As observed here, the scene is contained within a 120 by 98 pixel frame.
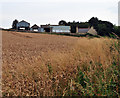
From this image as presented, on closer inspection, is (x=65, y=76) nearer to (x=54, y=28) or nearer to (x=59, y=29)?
(x=54, y=28)

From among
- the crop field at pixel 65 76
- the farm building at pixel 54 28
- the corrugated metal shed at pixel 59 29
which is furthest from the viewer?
the corrugated metal shed at pixel 59 29

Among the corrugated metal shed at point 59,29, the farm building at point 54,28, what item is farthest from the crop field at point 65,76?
the corrugated metal shed at point 59,29

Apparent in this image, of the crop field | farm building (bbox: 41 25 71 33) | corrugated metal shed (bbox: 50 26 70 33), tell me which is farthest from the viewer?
corrugated metal shed (bbox: 50 26 70 33)

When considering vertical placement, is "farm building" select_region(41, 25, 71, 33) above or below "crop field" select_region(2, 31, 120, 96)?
above

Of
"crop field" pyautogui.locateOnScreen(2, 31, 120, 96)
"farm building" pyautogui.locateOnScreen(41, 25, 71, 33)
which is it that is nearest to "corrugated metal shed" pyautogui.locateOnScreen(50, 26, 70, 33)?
"farm building" pyautogui.locateOnScreen(41, 25, 71, 33)

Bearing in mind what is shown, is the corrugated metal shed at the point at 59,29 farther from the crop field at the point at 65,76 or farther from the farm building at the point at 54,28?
the crop field at the point at 65,76

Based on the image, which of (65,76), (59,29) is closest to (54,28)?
(59,29)

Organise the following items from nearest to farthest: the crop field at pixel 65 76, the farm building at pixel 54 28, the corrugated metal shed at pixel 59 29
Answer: the crop field at pixel 65 76 < the farm building at pixel 54 28 < the corrugated metal shed at pixel 59 29

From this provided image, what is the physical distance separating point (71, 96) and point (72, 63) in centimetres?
177

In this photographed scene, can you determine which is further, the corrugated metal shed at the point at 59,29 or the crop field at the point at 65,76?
the corrugated metal shed at the point at 59,29

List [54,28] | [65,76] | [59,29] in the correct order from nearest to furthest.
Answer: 1. [65,76]
2. [54,28]
3. [59,29]

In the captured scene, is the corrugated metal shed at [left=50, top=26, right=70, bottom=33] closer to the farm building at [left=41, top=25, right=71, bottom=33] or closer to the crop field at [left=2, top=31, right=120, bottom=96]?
the farm building at [left=41, top=25, right=71, bottom=33]

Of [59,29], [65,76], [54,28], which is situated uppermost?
[54,28]

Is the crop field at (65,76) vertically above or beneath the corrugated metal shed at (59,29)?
beneath
